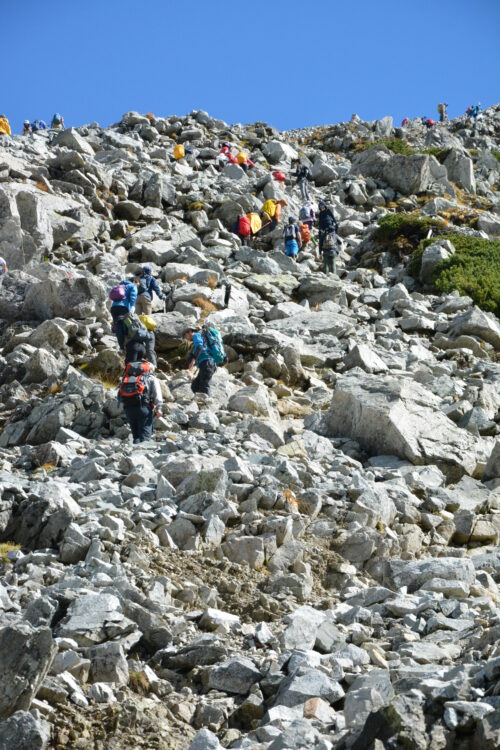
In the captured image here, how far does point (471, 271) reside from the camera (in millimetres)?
26688

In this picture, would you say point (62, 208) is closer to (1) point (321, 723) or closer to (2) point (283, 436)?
(2) point (283, 436)

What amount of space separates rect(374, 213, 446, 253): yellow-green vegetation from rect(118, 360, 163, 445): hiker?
18.2m

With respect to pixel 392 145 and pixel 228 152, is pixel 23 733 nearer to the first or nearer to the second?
pixel 228 152

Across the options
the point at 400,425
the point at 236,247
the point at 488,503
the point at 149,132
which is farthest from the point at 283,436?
the point at 149,132

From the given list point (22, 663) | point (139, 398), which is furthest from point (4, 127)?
point (22, 663)

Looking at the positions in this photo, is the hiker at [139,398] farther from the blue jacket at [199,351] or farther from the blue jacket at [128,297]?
the blue jacket at [128,297]

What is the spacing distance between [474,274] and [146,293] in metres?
11.4

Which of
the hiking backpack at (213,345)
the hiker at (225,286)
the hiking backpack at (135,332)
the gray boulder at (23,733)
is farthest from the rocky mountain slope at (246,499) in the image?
the hiking backpack at (135,332)

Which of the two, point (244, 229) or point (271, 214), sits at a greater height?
point (271, 214)

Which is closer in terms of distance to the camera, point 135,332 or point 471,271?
point 135,332

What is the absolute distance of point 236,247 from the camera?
28312mm

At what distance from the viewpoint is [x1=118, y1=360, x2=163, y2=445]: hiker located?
13328 millimetres

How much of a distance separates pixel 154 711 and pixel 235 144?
41.5 m

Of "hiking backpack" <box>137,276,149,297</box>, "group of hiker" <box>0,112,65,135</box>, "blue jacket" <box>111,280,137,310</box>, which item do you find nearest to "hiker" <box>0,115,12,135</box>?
"group of hiker" <box>0,112,65,135</box>
